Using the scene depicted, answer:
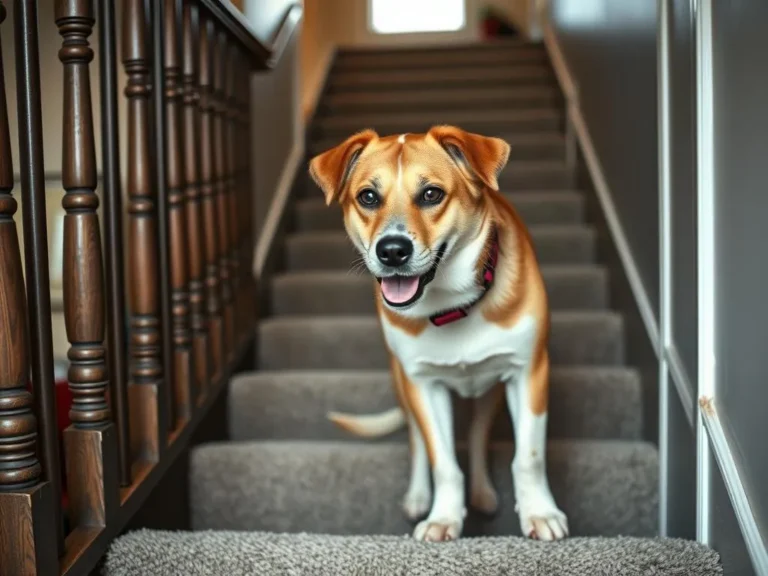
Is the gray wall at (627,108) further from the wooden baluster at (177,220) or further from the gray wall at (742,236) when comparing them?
the wooden baluster at (177,220)

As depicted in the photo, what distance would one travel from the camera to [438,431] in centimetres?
152

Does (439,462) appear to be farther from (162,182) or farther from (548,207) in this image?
(548,207)

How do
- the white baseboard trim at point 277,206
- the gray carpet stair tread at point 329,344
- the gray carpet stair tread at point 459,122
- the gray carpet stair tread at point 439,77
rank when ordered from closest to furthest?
the gray carpet stair tread at point 329,344
the white baseboard trim at point 277,206
the gray carpet stair tread at point 459,122
the gray carpet stair tread at point 439,77

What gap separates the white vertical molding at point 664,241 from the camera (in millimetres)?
1640

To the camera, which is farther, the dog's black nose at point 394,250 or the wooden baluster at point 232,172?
the wooden baluster at point 232,172

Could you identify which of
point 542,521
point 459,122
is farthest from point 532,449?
point 459,122

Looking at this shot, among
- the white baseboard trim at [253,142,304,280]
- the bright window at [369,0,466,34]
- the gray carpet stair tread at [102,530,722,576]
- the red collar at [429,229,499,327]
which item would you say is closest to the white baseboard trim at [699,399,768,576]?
the gray carpet stair tread at [102,530,722,576]

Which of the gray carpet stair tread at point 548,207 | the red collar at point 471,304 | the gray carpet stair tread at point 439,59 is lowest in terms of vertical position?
the red collar at point 471,304

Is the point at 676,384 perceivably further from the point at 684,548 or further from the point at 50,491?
the point at 50,491

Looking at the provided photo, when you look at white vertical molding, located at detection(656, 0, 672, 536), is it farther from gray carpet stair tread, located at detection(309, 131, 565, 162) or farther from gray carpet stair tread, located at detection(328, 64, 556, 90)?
gray carpet stair tread, located at detection(328, 64, 556, 90)

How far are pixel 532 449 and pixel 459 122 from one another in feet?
7.97

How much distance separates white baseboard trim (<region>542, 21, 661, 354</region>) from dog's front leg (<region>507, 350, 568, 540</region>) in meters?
0.41

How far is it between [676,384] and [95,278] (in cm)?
107

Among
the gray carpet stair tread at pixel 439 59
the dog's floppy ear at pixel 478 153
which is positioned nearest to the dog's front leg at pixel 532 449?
the dog's floppy ear at pixel 478 153
